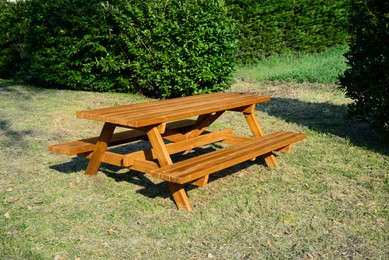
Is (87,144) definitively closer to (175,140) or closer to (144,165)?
(144,165)

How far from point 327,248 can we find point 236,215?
0.89 m

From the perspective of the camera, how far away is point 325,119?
8.02 meters

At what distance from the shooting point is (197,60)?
9695 millimetres

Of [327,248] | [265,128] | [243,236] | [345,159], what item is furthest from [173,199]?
[265,128]

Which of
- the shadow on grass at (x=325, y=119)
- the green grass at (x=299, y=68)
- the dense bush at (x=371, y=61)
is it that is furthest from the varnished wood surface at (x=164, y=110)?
the green grass at (x=299, y=68)

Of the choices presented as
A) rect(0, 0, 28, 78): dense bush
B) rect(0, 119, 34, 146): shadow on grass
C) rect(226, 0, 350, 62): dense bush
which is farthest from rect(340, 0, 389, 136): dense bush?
rect(0, 0, 28, 78): dense bush

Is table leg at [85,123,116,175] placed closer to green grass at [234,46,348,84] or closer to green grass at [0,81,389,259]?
green grass at [0,81,389,259]

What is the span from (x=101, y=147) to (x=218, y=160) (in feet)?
4.25

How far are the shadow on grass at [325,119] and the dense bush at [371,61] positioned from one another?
0.37m

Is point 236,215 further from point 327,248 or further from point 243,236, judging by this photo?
point 327,248

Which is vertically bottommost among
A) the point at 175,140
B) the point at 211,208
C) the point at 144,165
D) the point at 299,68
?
the point at 299,68

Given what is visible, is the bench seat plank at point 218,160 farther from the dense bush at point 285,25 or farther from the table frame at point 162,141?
the dense bush at point 285,25

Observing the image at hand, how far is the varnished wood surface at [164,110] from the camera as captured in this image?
4277 mm

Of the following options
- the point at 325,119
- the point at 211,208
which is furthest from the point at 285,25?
the point at 211,208
